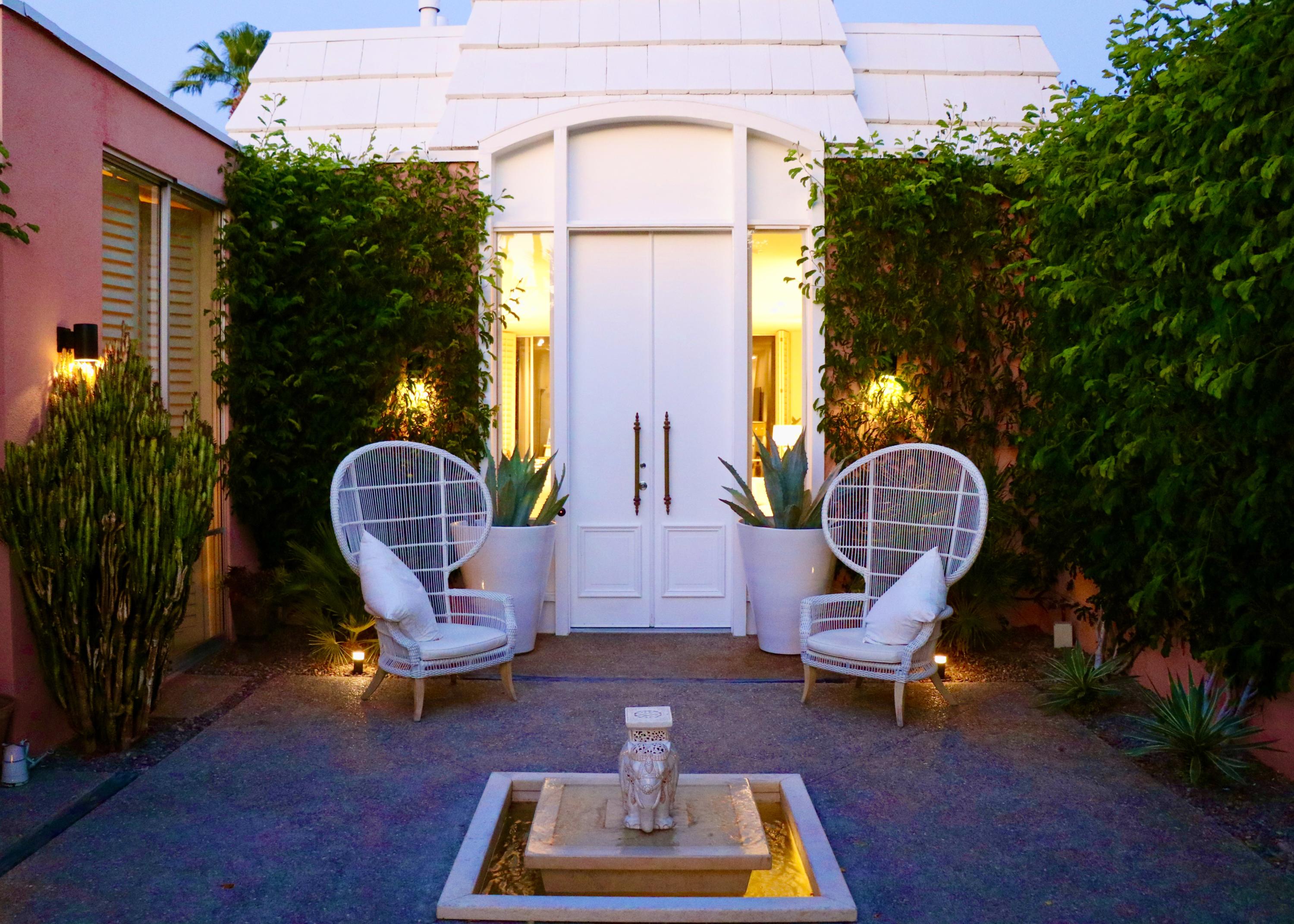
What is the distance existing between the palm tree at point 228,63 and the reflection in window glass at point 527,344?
14.8m

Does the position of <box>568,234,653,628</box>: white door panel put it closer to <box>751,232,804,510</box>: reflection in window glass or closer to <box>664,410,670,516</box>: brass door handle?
<box>664,410,670,516</box>: brass door handle

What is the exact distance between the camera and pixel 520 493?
5805 mm

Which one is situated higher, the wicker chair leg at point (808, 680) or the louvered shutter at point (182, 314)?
the louvered shutter at point (182, 314)

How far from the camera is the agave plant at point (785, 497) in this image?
5734 mm

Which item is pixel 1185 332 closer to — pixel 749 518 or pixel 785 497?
pixel 785 497

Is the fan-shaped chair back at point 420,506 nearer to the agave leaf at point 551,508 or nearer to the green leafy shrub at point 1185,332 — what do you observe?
the agave leaf at point 551,508

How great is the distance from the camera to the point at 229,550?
5.86 meters

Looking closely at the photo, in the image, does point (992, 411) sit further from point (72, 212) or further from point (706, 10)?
point (72, 212)

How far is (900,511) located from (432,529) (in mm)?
2480

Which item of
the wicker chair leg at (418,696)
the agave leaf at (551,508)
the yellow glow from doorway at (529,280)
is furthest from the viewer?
the yellow glow from doorway at (529,280)

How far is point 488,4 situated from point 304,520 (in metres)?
4.01

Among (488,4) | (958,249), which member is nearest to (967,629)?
(958,249)

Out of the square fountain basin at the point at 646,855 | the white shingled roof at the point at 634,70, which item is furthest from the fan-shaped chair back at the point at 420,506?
the square fountain basin at the point at 646,855

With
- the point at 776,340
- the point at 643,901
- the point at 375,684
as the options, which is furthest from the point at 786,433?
the point at 643,901
